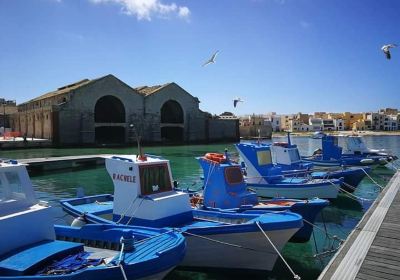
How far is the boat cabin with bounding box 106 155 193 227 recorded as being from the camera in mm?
10133

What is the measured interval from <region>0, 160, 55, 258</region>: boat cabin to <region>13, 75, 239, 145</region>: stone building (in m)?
49.6

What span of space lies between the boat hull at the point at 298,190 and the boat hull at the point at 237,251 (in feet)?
28.3

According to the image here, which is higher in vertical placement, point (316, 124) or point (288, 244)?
point (316, 124)

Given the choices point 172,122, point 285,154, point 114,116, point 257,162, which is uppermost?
point 114,116

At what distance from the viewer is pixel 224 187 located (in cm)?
1288

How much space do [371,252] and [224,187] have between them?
540 cm

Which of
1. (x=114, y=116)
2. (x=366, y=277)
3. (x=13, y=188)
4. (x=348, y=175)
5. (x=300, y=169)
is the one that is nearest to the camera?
(x=366, y=277)

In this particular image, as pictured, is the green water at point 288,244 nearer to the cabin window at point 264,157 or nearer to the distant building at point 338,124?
the cabin window at point 264,157

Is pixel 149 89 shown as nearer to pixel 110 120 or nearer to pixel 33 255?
pixel 110 120

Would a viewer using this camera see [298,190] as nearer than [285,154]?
Yes

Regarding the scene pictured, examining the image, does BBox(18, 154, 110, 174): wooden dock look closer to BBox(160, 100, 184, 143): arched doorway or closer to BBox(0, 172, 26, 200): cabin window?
BBox(0, 172, 26, 200): cabin window

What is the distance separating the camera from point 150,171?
34.3ft

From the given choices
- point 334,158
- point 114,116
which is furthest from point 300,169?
point 114,116

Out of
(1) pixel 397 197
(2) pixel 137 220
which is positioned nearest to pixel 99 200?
(2) pixel 137 220
